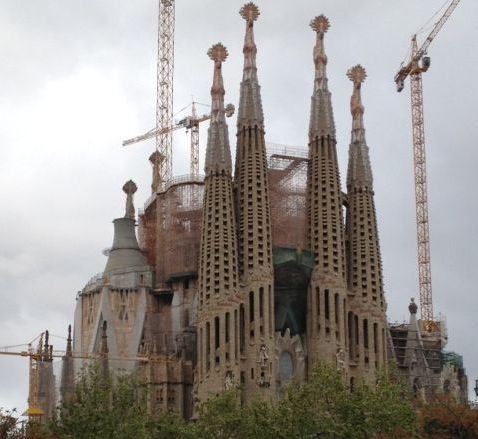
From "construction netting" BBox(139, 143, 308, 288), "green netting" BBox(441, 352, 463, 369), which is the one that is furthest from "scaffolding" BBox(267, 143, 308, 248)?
"green netting" BBox(441, 352, 463, 369)

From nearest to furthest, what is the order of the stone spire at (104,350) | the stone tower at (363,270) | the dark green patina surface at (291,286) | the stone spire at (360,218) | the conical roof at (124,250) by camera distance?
the stone spire at (104,350)
the dark green patina surface at (291,286)
the stone tower at (363,270)
the stone spire at (360,218)
the conical roof at (124,250)

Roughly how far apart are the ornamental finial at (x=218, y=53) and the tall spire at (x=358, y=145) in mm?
9973

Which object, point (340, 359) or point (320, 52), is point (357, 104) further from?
point (340, 359)

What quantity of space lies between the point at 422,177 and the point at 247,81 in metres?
32.2

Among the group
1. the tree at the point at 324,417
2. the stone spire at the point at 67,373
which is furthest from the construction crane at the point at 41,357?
the tree at the point at 324,417

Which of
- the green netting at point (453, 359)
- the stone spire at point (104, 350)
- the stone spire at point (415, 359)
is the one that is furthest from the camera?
the green netting at point (453, 359)

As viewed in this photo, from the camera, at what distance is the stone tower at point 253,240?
261 ft

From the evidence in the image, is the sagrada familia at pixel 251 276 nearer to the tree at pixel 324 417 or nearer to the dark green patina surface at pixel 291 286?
the dark green patina surface at pixel 291 286

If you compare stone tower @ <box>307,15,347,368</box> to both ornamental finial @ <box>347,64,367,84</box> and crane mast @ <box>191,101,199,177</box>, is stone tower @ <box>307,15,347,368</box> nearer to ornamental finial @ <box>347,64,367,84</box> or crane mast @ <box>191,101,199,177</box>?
ornamental finial @ <box>347,64,367,84</box>

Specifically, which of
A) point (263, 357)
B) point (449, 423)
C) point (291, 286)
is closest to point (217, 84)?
point (291, 286)

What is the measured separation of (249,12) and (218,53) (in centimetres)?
354

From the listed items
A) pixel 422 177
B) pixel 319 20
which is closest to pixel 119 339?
pixel 319 20

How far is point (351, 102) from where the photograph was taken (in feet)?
299

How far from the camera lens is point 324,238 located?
84188 mm
